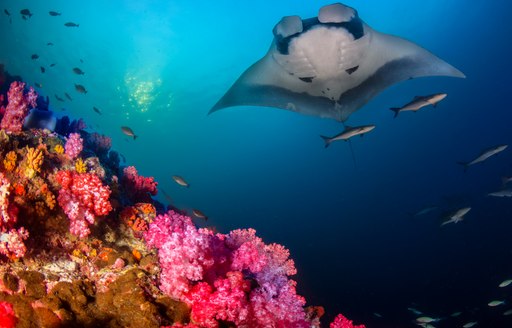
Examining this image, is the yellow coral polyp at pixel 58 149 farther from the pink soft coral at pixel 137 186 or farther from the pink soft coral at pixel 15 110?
the pink soft coral at pixel 137 186

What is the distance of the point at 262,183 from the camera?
90.7 meters

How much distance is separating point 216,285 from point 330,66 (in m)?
3.89

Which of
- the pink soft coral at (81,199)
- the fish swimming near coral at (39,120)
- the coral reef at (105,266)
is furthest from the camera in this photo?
the fish swimming near coral at (39,120)

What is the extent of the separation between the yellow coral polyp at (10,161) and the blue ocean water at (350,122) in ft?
21.6

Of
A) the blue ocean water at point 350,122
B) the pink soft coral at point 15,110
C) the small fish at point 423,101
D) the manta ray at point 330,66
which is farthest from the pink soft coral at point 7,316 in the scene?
the blue ocean water at point 350,122

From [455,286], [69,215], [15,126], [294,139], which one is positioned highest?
[15,126]

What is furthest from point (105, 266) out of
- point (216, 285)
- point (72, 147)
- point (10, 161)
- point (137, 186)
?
point (137, 186)

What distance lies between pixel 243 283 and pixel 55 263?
201 centimetres

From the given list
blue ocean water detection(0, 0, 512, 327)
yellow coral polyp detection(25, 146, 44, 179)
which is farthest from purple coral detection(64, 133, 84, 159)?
blue ocean water detection(0, 0, 512, 327)

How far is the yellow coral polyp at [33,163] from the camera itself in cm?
345

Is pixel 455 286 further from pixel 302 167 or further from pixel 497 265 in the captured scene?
pixel 302 167

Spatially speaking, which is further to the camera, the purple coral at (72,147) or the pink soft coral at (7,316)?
the purple coral at (72,147)

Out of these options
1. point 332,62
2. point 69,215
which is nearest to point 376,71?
point 332,62

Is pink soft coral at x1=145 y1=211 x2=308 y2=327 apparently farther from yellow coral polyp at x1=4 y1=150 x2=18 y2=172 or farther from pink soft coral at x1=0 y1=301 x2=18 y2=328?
yellow coral polyp at x1=4 y1=150 x2=18 y2=172
